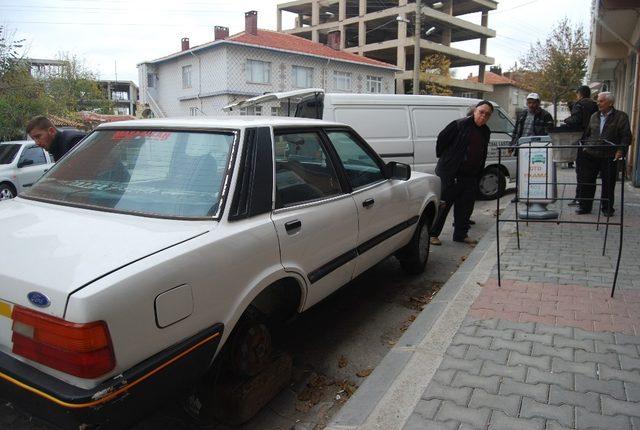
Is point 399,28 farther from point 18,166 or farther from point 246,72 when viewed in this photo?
point 18,166

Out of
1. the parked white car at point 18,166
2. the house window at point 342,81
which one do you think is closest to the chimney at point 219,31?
the house window at point 342,81

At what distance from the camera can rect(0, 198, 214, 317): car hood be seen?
1.95 m

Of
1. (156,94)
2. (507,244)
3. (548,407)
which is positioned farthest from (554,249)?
(156,94)

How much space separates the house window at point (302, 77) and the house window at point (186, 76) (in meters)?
7.28

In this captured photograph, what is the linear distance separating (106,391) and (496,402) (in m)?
1.83

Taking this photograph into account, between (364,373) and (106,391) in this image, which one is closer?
(106,391)

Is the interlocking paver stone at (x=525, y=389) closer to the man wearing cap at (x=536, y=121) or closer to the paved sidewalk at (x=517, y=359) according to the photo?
the paved sidewalk at (x=517, y=359)

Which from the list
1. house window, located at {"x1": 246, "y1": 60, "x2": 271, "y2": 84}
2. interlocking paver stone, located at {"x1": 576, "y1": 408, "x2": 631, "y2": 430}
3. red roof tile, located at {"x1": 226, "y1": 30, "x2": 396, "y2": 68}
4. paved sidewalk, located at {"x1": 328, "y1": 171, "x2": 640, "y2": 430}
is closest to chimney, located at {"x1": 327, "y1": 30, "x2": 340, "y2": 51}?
red roof tile, located at {"x1": 226, "y1": 30, "x2": 396, "y2": 68}

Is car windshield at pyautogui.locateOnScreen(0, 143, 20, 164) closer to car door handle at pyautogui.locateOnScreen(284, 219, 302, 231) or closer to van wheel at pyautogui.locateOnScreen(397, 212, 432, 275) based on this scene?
van wheel at pyautogui.locateOnScreen(397, 212, 432, 275)

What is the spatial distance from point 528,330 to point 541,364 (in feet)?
1.62

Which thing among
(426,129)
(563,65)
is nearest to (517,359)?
(426,129)

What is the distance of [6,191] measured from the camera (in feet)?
38.2

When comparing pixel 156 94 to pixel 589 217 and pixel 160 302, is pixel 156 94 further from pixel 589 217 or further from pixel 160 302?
pixel 160 302

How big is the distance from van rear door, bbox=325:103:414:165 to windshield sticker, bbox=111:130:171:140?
4.83m
